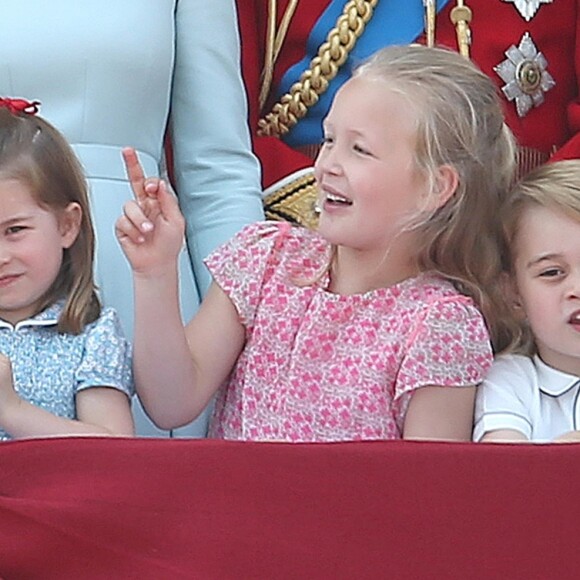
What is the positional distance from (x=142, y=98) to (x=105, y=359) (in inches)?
12.9

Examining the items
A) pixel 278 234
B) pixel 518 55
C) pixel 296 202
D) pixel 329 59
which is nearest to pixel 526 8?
pixel 518 55

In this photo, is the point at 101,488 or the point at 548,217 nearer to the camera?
the point at 101,488

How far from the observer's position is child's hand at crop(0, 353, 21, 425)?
1.24 m

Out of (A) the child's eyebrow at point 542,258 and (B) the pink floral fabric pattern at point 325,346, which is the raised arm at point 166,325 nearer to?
(B) the pink floral fabric pattern at point 325,346

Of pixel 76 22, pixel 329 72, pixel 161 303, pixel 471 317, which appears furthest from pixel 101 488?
pixel 329 72

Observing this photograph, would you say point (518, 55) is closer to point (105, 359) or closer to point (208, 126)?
point (208, 126)

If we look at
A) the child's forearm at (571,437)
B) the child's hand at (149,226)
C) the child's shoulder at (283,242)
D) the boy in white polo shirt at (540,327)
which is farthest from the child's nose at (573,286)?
the child's hand at (149,226)

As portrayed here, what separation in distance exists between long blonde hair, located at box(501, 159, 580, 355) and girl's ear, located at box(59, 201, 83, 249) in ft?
1.22

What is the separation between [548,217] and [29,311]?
17.7 inches

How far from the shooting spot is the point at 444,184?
4.53 ft

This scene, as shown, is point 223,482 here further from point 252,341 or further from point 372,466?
point 252,341

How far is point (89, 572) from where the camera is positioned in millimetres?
984

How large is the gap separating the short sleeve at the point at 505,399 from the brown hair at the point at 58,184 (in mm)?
339

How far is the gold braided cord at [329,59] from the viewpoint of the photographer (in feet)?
5.50
